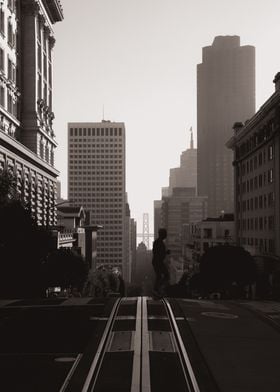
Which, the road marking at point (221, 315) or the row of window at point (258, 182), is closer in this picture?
the road marking at point (221, 315)

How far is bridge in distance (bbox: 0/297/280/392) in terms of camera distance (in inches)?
421

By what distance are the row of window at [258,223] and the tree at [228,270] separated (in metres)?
15.5

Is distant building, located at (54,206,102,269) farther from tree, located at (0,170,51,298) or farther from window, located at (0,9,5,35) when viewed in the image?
tree, located at (0,170,51,298)

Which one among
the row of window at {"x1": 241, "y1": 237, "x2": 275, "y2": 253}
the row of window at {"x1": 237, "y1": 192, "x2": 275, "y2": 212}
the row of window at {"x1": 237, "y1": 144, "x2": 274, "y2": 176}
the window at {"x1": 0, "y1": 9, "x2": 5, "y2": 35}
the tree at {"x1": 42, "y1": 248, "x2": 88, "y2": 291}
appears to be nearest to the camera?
the tree at {"x1": 42, "y1": 248, "x2": 88, "y2": 291}

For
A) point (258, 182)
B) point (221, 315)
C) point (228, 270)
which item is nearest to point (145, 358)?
point (221, 315)

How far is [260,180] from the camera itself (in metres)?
91.6

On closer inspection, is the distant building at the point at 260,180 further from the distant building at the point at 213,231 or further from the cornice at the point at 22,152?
the distant building at the point at 213,231

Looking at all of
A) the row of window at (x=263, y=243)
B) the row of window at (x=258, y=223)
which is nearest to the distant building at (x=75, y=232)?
the row of window at (x=258, y=223)

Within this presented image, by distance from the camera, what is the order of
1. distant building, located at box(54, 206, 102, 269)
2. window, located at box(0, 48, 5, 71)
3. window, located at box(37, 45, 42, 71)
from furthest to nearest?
distant building, located at box(54, 206, 102, 269) → window, located at box(37, 45, 42, 71) → window, located at box(0, 48, 5, 71)

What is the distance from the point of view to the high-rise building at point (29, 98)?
7244cm

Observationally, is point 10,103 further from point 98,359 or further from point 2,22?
point 98,359

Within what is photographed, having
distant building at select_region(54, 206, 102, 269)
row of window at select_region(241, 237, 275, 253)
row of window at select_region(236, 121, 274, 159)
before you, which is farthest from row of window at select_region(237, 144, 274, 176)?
distant building at select_region(54, 206, 102, 269)

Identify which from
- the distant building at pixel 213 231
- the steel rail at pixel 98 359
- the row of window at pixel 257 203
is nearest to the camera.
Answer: the steel rail at pixel 98 359

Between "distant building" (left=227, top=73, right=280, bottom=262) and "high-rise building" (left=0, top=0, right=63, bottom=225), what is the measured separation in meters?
31.2
